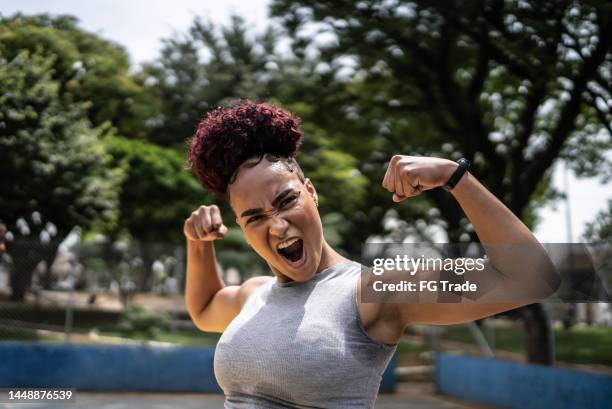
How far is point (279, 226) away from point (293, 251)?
0.10m

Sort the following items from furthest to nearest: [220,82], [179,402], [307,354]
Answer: [220,82], [179,402], [307,354]

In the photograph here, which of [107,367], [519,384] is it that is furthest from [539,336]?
[107,367]

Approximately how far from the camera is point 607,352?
46.4 ft

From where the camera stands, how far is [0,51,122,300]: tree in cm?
689

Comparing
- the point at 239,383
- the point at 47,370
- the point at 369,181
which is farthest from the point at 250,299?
the point at 369,181

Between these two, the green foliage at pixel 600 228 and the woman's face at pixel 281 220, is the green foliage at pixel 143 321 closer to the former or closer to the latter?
the green foliage at pixel 600 228

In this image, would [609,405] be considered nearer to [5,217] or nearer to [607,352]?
[607,352]

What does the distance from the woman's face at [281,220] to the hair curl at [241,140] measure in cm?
7

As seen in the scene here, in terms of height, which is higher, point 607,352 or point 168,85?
point 168,85

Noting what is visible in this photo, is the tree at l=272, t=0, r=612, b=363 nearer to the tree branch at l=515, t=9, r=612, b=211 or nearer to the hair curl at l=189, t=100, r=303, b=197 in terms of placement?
the tree branch at l=515, t=9, r=612, b=211

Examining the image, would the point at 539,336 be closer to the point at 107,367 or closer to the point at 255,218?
the point at 107,367

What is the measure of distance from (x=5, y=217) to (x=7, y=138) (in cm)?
291

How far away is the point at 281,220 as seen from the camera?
1783 millimetres

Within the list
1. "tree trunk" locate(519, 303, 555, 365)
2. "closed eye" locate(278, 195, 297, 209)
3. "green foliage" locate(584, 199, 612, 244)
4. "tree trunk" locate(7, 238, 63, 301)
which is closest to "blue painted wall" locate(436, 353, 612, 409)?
"tree trunk" locate(519, 303, 555, 365)
